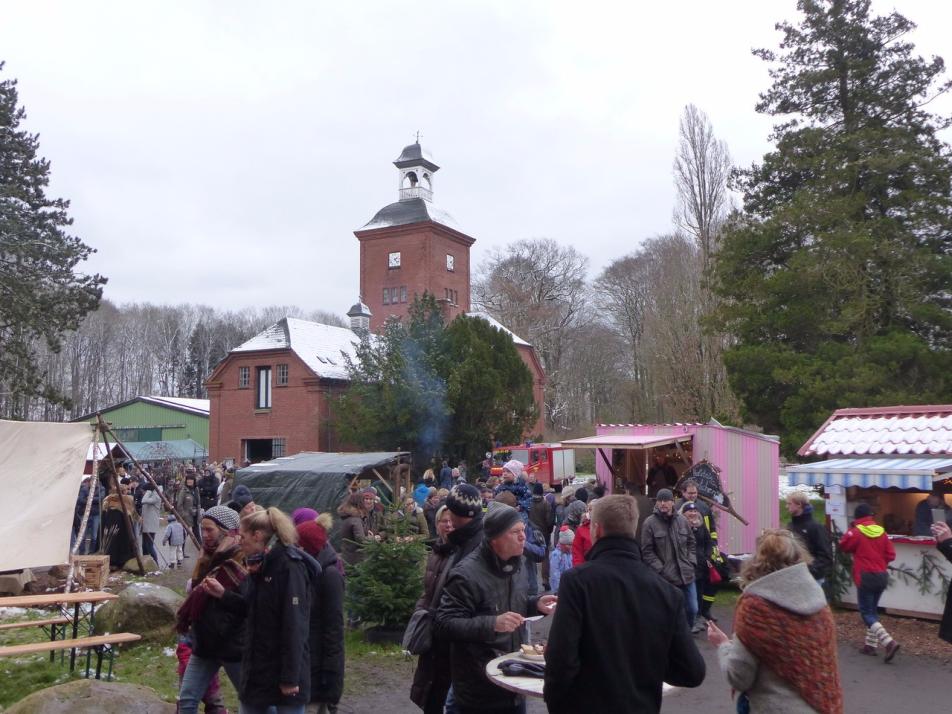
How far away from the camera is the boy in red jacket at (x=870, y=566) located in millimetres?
9172

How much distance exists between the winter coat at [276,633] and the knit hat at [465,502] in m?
0.98

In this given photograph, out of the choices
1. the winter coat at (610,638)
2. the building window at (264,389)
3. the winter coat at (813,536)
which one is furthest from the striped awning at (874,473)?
the building window at (264,389)

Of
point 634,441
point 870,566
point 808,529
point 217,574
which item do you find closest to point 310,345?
point 634,441

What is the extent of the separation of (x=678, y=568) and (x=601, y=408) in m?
47.6

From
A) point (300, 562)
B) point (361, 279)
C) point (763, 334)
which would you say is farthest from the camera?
point (361, 279)

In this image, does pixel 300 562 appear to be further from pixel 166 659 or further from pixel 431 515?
pixel 431 515

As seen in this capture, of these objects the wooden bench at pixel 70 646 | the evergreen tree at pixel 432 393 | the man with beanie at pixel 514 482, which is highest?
the evergreen tree at pixel 432 393

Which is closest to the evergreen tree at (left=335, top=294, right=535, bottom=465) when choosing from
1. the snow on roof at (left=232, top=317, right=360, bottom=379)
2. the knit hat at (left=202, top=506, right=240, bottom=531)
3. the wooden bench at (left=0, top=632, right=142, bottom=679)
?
the snow on roof at (left=232, top=317, right=360, bottom=379)

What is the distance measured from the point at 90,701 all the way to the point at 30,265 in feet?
73.6

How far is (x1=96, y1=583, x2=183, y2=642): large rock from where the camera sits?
9039 millimetres

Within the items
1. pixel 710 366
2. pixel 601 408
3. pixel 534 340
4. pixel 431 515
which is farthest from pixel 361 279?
pixel 431 515

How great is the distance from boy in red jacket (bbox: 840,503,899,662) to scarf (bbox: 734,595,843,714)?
244 inches

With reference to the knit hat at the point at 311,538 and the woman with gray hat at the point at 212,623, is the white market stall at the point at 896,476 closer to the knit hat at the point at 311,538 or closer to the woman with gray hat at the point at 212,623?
the knit hat at the point at 311,538

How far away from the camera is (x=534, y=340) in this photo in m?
57.2
